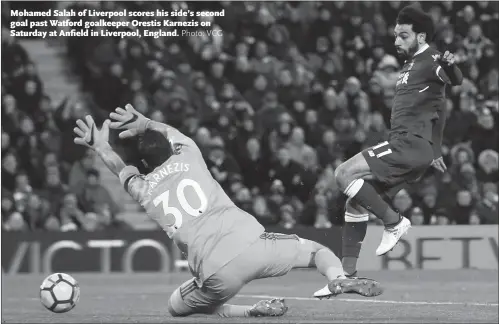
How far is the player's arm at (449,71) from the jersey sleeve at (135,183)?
2723mm

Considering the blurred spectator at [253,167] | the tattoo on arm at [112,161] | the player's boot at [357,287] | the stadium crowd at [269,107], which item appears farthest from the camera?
the stadium crowd at [269,107]

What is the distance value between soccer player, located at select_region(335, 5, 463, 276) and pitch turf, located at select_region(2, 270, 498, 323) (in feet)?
5.46

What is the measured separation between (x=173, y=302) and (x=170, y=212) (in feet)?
4.57

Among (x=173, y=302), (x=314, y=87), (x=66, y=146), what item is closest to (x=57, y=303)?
(x=173, y=302)

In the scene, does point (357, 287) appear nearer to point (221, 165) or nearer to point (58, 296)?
point (58, 296)

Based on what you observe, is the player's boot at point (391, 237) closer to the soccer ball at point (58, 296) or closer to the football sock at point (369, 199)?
the football sock at point (369, 199)

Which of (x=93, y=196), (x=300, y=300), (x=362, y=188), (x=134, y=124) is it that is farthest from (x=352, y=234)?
(x=93, y=196)

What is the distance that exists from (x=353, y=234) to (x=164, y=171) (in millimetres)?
1856

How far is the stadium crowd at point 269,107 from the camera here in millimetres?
17812

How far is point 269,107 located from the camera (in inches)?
756

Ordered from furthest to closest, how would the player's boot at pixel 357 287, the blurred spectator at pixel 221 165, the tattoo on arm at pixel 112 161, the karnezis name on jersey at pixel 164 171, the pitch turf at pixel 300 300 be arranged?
the blurred spectator at pixel 221 165
the pitch turf at pixel 300 300
the tattoo on arm at pixel 112 161
the karnezis name on jersey at pixel 164 171
the player's boot at pixel 357 287

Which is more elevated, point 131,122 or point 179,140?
point 131,122

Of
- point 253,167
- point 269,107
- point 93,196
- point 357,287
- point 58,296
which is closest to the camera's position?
point 357,287

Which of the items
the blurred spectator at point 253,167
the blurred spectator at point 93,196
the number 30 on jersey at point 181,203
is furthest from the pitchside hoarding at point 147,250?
the number 30 on jersey at point 181,203
